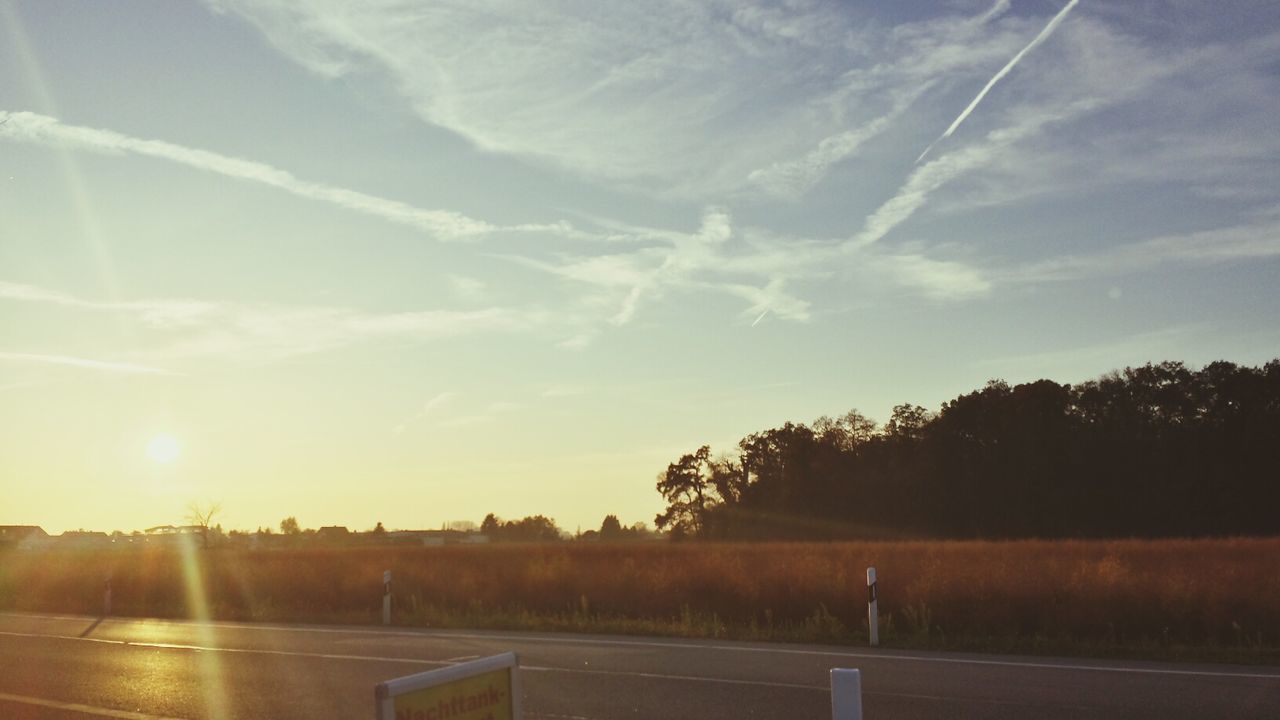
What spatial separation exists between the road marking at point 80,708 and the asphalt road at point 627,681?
0.03 m

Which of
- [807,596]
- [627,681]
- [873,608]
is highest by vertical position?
[873,608]

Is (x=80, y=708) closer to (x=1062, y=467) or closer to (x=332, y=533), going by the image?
(x=1062, y=467)

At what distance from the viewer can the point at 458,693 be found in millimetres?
3955

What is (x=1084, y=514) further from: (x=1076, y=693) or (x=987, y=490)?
(x=1076, y=693)

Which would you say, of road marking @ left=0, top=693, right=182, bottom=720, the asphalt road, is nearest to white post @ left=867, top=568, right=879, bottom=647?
the asphalt road

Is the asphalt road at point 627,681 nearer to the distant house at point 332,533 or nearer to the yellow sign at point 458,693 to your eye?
the yellow sign at point 458,693

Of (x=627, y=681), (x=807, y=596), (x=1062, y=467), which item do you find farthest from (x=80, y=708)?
(x=1062, y=467)

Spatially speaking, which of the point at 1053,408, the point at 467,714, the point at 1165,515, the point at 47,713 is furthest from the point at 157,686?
the point at 1053,408

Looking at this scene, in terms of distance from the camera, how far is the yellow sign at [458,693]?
3615 mm

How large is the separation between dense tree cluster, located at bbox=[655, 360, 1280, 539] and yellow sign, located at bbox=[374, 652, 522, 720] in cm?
6228

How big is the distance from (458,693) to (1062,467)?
7015 centimetres

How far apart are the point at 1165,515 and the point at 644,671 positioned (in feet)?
191

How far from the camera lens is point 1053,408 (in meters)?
74.4

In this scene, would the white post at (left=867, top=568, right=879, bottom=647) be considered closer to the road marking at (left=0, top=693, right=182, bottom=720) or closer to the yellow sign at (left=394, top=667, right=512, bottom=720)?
the road marking at (left=0, top=693, right=182, bottom=720)
